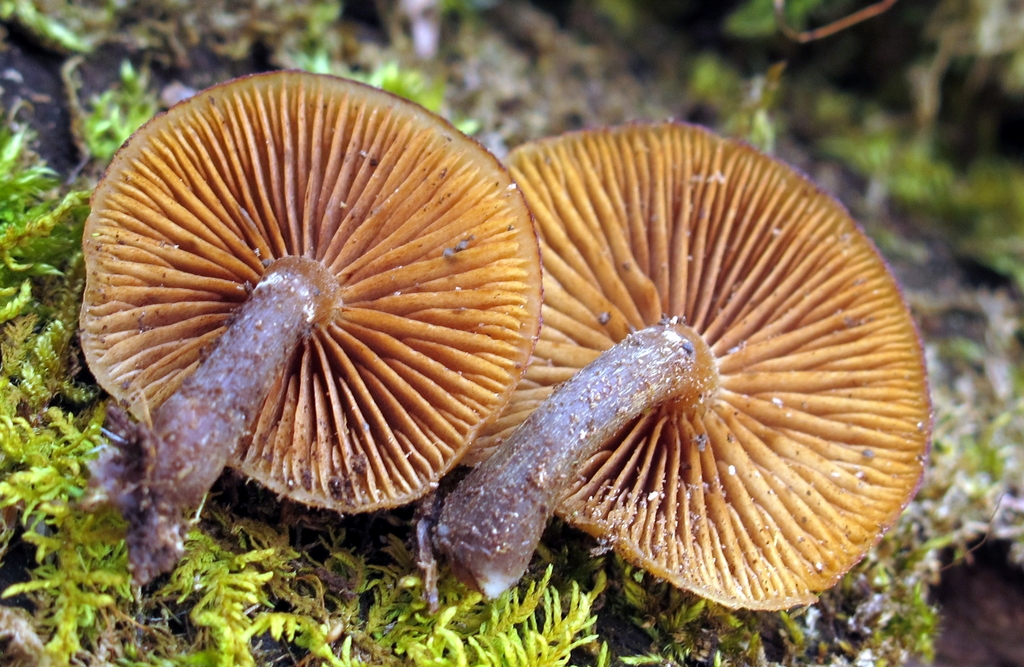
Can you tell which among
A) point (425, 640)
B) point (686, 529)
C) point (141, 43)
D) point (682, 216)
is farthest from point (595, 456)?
point (141, 43)

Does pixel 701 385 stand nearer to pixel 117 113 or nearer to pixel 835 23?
pixel 117 113

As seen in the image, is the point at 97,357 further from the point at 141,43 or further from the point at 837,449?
the point at 837,449

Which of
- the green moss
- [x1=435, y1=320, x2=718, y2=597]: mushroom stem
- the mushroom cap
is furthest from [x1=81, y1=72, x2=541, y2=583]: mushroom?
the green moss


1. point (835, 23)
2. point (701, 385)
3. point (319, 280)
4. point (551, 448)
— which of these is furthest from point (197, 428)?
point (835, 23)

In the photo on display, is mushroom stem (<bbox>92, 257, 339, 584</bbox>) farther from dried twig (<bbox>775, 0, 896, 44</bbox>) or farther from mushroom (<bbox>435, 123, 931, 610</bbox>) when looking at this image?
dried twig (<bbox>775, 0, 896, 44</bbox>)

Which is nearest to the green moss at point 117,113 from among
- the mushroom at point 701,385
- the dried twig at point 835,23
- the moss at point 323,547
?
the moss at point 323,547

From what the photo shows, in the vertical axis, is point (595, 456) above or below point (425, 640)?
above

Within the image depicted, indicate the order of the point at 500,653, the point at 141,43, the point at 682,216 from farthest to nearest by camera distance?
1. the point at 141,43
2. the point at 682,216
3. the point at 500,653
